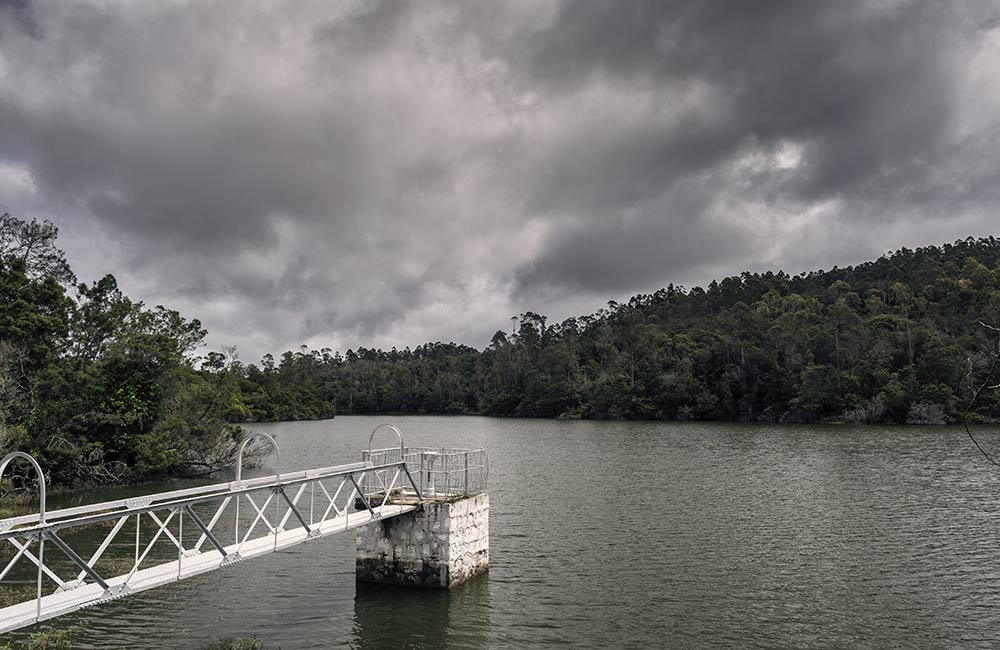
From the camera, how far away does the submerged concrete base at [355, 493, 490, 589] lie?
18.3m

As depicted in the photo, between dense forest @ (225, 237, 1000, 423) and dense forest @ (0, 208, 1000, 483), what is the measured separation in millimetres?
351

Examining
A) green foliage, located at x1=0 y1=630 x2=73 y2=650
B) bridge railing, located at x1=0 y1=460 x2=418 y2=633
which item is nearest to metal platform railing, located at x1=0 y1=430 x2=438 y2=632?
bridge railing, located at x1=0 y1=460 x2=418 y2=633

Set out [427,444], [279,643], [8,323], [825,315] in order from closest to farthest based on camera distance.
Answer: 1. [279,643]
2. [8,323]
3. [427,444]
4. [825,315]

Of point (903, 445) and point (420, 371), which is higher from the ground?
point (420, 371)

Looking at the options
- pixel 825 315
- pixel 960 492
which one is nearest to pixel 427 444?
pixel 960 492

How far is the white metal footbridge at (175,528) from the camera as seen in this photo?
10.3m

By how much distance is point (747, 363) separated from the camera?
365ft

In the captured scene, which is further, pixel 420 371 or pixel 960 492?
pixel 420 371

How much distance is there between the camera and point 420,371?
652 ft

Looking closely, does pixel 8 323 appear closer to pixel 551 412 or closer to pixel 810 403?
pixel 810 403

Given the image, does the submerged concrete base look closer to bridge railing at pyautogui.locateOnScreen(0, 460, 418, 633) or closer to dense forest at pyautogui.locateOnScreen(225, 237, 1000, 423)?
bridge railing at pyautogui.locateOnScreen(0, 460, 418, 633)

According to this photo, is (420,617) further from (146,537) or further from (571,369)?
(571,369)

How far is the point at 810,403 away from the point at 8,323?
308 ft

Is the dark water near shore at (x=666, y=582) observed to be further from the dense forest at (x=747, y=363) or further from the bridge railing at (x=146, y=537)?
the dense forest at (x=747, y=363)
